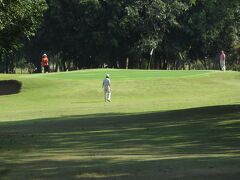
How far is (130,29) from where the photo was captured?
221ft

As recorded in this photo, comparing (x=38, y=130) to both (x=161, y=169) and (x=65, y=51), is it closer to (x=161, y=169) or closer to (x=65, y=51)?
(x=161, y=169)

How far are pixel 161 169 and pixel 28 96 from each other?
98.2ft

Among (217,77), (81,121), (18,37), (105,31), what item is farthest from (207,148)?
(105,31)

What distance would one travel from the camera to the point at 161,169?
32.1 ft

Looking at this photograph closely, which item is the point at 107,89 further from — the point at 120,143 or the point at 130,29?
the point at 130,29

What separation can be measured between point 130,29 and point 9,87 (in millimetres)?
26652

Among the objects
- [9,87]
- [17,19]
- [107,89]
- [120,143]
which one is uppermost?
[17,19]

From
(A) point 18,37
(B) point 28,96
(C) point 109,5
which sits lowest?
(B) point 28,96

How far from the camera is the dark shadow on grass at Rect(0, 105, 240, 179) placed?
9688mm

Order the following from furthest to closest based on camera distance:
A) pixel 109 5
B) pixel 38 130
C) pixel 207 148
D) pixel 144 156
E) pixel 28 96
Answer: pixel 109 5, pixel 28 96, pixel 38 130, pixel 207 148, pixel 144 156

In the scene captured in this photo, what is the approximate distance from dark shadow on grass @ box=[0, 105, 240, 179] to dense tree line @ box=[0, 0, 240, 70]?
138 feet

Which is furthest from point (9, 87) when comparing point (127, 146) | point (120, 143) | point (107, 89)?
point (127, 146)

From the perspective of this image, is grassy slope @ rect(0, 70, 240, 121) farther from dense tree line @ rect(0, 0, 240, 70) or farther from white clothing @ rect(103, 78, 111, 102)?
dense tree line @ rect(0, 0, 240, 70)

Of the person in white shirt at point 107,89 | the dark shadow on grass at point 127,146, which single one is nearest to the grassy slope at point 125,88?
the person in white shirt at point 107,89
